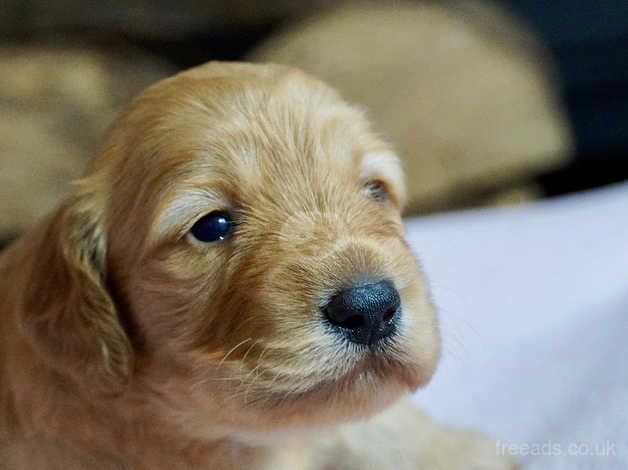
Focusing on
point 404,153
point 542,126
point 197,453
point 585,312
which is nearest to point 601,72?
point 542,126

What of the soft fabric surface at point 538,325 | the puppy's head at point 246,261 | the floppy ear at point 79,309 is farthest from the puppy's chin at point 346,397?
the soft fabric surface at point 538,325

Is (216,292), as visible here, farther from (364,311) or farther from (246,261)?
(364,311)

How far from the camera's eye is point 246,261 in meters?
1.62

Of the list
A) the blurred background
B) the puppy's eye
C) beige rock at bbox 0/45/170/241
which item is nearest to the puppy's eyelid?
the puppy's eye

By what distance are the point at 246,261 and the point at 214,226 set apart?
0.34 feet

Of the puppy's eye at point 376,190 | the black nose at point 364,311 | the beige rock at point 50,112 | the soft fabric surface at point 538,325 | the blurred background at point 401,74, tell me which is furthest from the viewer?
the blurred background at point 401,74

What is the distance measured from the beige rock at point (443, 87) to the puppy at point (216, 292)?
2092mm

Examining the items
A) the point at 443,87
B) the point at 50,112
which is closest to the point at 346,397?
the point at 443,87

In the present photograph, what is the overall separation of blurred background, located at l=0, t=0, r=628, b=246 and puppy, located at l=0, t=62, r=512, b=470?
6.43ft

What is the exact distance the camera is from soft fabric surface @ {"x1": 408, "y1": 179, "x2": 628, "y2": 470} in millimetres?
2074

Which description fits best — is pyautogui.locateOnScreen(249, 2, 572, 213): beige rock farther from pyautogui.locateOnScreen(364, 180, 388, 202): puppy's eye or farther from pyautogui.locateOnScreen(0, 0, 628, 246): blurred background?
pyautogui.locateOnScreen(364, 180, 388, 202): puppy's eye

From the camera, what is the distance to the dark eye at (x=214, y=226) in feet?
5.48

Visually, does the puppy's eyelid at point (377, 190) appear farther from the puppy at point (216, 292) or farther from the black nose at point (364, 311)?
the black nose at point (364, 311)

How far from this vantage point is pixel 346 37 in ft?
14.0
